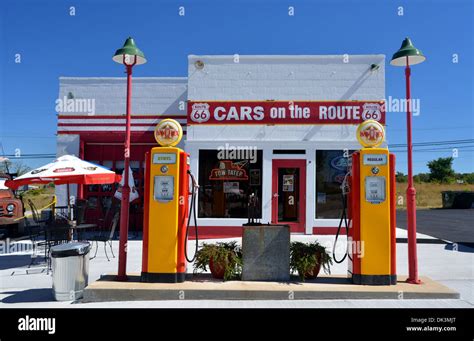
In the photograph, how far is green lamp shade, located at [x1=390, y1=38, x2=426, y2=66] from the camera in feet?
23.3

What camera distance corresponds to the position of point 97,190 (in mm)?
15461

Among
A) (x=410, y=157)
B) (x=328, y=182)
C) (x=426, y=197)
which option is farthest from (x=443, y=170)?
(x=410, y=157)

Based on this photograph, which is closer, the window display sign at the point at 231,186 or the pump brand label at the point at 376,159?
the pump brand label at the point at 376,159

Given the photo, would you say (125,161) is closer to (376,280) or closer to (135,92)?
(376,280)

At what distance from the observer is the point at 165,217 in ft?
22.6

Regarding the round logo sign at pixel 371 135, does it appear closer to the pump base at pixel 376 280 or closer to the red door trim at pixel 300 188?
the pump base at pixel 376 280

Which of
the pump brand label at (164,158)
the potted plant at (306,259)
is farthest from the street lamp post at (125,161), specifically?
the potted plant at (306,259)

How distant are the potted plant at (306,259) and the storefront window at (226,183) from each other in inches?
247

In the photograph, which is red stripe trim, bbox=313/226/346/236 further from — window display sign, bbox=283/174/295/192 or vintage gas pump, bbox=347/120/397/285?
vintage gas pump, bbox=347/120/397/285

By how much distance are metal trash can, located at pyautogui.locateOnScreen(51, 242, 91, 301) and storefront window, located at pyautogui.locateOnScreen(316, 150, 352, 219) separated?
845 cm

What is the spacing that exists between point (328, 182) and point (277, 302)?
25.5 feet

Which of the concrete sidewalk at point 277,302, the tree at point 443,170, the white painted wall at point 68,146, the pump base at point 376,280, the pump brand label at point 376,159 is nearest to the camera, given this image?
the concrete sidewalk at point 277,302

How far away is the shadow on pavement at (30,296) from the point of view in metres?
6.59
